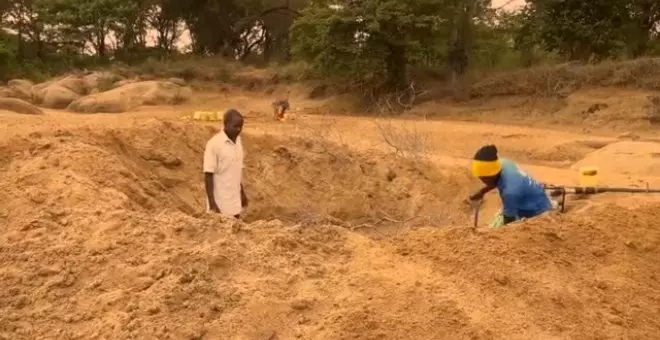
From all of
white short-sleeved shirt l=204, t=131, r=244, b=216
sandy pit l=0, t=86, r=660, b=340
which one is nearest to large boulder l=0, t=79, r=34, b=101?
sandy pit l=0, t=86, r=660, b=340

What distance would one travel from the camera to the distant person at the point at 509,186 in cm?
519

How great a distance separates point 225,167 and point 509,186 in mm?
2033

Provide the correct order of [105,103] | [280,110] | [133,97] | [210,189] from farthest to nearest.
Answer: [133,97] < [105,103] < [280,110] < [210,189]

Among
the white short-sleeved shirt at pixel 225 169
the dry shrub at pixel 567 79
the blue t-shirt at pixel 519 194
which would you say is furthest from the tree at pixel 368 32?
the blue t-shirt at pixel 519 194

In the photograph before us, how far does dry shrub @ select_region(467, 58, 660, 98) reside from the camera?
1484 centimetres

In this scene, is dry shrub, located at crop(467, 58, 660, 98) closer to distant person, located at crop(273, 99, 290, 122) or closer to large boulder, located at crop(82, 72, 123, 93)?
distant person, located at crop(273, 99, 290, 122)

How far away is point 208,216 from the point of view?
4.88 metres

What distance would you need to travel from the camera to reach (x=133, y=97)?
18.4 m

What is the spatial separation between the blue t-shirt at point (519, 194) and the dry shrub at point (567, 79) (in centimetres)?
1026

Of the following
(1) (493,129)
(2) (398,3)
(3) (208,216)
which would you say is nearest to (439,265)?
(3) (208,216)

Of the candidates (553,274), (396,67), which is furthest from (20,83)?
(553,274)

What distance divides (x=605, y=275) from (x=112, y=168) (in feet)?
14.0

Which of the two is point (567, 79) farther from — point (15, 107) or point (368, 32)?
point (15, 107)

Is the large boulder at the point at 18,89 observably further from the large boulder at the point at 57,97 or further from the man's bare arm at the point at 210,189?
the man's bare arm at the point at 210,189
